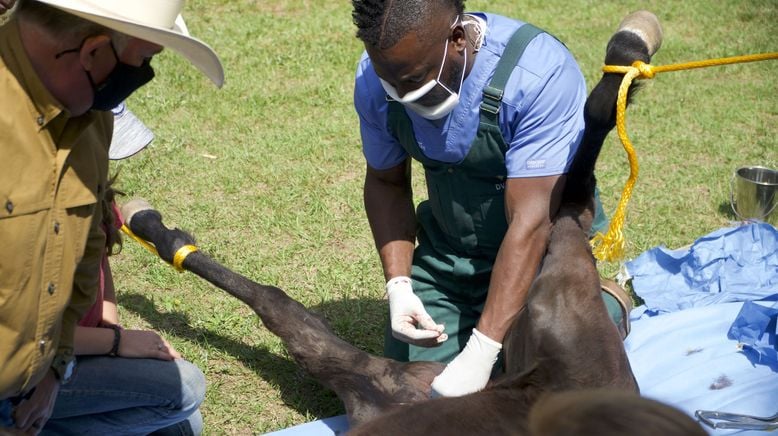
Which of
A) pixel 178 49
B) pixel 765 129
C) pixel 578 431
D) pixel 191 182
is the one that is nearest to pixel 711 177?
pixel 765 129

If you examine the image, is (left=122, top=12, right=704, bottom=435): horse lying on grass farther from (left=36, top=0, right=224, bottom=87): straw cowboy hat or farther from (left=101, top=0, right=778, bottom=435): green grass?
(left=36, top=0, right=224, bottom=87): straw cowboy hat

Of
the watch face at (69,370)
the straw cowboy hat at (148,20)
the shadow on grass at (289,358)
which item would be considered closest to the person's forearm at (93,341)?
the watch face at (69,370)

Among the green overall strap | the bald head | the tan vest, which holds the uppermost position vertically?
the bald head

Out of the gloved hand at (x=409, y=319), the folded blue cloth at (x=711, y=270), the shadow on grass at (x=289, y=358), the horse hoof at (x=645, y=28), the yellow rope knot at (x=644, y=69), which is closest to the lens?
the yellow rope knot at (x=644, y=69)

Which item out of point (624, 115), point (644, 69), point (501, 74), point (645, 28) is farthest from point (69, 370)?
point (645, 28)

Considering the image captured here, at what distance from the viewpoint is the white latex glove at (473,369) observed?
2934 millimetres

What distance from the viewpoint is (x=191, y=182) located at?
510cm

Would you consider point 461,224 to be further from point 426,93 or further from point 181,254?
Answer: point 181,254

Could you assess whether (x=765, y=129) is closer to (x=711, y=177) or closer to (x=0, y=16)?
(x=711, y=177)

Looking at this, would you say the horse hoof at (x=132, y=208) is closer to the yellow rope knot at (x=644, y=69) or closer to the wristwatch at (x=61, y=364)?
the wristwatch at (x=61, y=364)

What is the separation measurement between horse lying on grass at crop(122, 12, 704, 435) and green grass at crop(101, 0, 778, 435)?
0.36 metres

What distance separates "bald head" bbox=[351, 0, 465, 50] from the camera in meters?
2.75

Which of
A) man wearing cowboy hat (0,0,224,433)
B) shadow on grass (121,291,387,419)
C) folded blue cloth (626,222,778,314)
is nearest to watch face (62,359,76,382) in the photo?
man wearing cowboy hat (0,0,224,433)

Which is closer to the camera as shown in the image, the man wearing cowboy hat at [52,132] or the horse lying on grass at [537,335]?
the man wearing cowboy hat at [52,132]
